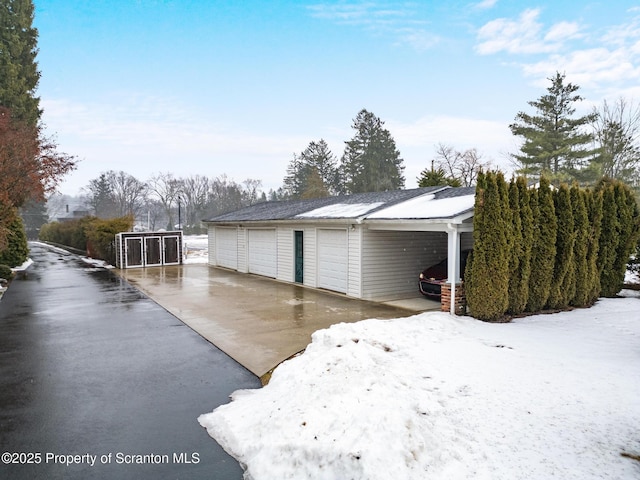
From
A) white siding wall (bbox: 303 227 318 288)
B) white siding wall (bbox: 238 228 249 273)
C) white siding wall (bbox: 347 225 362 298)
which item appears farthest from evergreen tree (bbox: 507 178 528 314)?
white siding wall (bbox: 238 228 249 273)

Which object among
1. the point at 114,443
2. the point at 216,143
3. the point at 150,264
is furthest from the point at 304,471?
the point at 216,143

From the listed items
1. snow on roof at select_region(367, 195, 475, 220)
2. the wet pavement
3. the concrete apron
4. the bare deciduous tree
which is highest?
the bare deciduous tree

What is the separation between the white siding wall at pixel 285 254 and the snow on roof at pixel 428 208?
4.32m

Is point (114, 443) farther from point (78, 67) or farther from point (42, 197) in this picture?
point (78, 67)

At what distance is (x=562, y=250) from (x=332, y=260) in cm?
629

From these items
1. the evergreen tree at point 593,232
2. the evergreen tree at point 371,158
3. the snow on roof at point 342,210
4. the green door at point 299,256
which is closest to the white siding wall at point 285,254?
the green door at point 299,256

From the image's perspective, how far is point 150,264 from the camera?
21.5m

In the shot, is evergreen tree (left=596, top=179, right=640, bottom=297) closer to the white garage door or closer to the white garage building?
the white garage building

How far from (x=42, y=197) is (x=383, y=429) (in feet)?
59.4

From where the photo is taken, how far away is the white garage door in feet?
62.0

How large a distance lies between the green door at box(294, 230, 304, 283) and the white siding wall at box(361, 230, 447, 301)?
11.0 feet

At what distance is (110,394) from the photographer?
5238 millimetres

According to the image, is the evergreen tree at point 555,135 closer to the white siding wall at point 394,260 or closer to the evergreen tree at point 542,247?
the white siding wall at point 394,260

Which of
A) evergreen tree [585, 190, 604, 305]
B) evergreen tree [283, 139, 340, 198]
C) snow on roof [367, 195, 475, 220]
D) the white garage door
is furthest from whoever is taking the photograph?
evergreen tree [283, 139, 340, 198]
